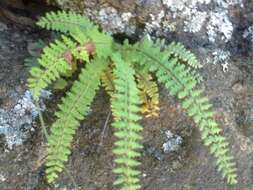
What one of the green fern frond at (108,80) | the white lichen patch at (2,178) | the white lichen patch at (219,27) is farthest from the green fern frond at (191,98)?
the white lichen patch at (2,178)

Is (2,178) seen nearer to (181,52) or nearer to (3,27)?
(3,27)

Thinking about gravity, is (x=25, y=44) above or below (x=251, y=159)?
above

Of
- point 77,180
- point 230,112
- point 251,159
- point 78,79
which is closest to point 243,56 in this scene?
point 230,112

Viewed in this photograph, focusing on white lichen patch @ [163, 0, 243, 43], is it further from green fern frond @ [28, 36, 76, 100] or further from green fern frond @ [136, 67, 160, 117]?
green fern frond @ [28, 36, 76, 100]

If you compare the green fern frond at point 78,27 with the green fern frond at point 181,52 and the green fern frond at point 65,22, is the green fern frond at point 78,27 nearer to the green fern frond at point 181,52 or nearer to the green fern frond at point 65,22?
the green fern frond at point 65,22

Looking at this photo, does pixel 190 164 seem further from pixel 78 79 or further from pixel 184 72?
pixel 78 79

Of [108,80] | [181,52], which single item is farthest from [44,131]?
[181,52]
